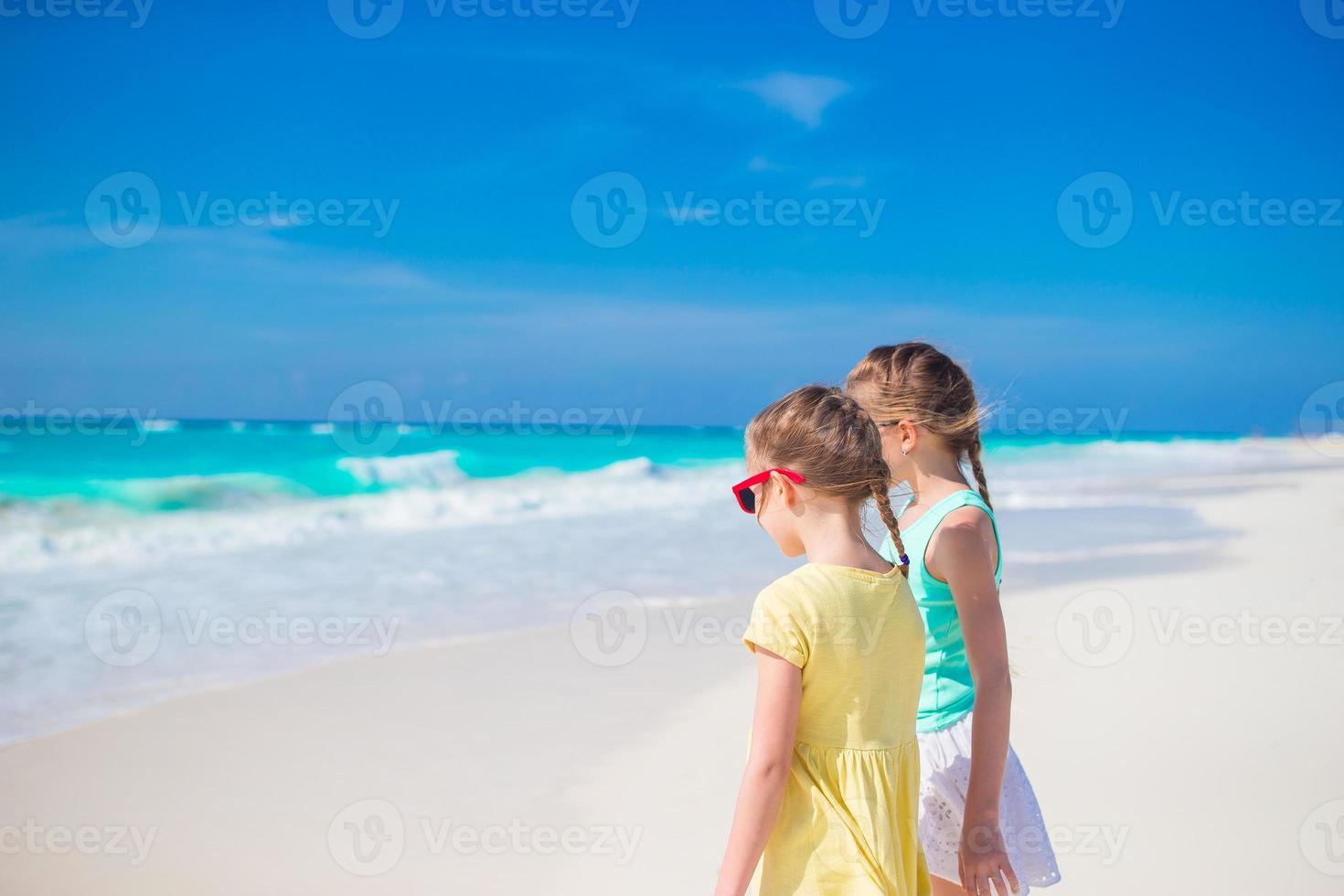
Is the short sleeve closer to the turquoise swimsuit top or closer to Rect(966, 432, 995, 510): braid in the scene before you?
the turquoise swimsuit top

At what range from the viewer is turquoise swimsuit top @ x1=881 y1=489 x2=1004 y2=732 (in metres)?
2.03

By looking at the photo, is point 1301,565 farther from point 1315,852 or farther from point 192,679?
point 192,679

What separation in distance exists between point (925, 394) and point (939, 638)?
512 millimetres

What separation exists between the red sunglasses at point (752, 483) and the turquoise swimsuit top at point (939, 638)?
1.38 feet

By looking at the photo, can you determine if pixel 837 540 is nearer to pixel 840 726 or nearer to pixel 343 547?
pixel 840 726

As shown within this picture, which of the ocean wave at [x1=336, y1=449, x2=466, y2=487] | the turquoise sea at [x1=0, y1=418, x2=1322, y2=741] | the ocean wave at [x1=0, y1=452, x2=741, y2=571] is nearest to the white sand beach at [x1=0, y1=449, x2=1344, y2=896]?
the turquoise sea at [x1=0, y1=418, x2=1322, y2=741]

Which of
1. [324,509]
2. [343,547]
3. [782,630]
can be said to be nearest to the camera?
[782,630]

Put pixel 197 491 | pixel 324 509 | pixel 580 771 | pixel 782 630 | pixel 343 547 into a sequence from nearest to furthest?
pixel 782 630
pixel 580 771
pixel 343 547
pixel 324 509
pixel 197 491

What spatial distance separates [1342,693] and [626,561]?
603 cm

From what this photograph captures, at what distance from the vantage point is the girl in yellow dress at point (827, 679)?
5.19ft

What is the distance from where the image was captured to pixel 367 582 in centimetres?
869

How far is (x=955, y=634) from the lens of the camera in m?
2.06

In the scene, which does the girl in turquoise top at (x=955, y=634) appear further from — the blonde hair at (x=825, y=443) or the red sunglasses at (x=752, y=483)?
the red sunglasses at (x=752, y=483)

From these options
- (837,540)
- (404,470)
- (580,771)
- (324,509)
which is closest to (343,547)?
(324,509)
